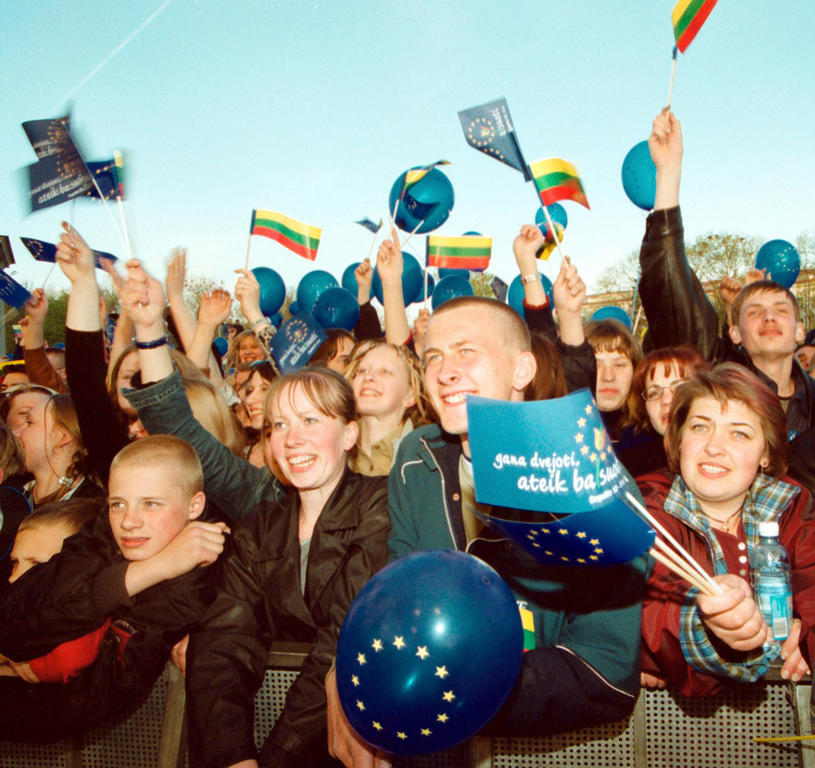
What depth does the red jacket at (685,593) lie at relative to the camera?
5.45ft

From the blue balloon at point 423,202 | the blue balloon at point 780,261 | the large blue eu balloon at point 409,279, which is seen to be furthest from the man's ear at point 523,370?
the blue balloon at point 780,261

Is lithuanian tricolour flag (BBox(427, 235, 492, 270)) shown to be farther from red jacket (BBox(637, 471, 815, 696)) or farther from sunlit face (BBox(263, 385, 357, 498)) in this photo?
red jacket (BBox(637, 471, 815, 696))

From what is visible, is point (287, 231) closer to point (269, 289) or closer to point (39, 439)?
point (269, 289)

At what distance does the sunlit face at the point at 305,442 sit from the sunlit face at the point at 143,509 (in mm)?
409

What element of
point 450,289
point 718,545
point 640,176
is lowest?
point 718,545

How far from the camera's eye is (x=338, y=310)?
6574 mm

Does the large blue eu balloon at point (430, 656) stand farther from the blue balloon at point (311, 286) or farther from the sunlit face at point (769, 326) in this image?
the blue balloon at point (311, 286)

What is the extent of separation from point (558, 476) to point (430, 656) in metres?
0.49

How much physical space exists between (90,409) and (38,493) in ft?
3.23

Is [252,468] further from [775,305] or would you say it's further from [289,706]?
[775,305]

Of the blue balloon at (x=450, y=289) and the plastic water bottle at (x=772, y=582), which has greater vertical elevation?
the blue balloon at (x=450, y=289)

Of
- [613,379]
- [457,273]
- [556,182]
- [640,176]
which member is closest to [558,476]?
[613,379]

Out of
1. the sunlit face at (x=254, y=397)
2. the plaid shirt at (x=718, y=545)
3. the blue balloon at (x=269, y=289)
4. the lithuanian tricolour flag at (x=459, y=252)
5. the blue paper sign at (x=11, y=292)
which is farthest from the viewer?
the blue balloon at (x=269, y=289)

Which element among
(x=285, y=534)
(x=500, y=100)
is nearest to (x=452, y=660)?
(x=285, y=534)
